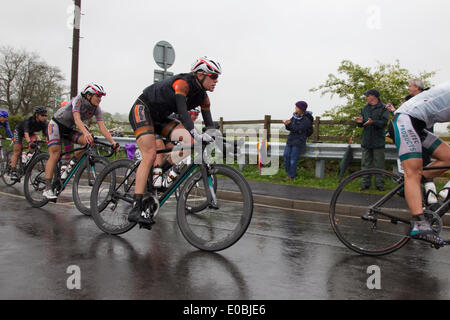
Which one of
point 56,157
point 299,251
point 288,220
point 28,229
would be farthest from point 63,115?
point 299,251

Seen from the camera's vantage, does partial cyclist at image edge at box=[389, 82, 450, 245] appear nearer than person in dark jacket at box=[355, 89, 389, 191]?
Yes

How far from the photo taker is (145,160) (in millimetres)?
5125

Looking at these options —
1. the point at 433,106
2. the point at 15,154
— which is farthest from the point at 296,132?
the point at 433,106

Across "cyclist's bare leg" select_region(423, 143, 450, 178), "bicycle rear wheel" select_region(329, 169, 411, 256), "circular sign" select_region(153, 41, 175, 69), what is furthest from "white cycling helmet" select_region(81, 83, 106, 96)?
"circular sign" select_region(153, 41, 175, 69)

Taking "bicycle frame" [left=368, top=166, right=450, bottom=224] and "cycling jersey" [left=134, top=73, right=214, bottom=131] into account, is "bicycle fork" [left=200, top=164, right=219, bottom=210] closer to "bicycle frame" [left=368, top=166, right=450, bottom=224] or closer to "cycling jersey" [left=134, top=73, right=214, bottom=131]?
"cycling jersey" [left=134, top=73, right=214, bottom=131]

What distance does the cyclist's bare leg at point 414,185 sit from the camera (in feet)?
14.6

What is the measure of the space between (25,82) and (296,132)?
49913 millimetres

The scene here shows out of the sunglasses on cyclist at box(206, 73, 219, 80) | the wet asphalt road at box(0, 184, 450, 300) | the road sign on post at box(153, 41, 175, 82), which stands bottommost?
the wet asphalt road at box(0, 184, 450, 300)

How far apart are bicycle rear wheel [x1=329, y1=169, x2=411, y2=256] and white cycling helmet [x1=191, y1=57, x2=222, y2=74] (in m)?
1.90

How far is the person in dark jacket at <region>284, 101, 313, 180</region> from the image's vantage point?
11664mm

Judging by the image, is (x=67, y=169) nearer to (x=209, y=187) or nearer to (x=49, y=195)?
(x=49, y=195)

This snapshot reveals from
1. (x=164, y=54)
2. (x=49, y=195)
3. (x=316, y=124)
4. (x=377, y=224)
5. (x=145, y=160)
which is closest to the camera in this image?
(x=377, y=224)

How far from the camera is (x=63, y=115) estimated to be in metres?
7.30
